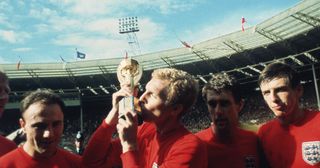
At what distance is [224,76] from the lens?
113 inches

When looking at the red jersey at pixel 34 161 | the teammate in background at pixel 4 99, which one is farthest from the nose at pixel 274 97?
the teammate in background at pixel 4 99

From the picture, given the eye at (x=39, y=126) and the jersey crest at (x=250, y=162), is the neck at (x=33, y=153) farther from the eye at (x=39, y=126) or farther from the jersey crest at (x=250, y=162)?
the jersey crest at (x=250, y=162)

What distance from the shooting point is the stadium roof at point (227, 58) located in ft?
63.0

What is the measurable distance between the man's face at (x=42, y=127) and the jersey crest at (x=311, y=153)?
163 cm

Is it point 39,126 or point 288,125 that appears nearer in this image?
point 39,126

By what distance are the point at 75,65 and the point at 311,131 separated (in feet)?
78.4

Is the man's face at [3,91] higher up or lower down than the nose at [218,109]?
higher up

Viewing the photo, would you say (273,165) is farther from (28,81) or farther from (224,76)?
(28,81)


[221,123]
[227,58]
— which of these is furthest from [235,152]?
[227,58]

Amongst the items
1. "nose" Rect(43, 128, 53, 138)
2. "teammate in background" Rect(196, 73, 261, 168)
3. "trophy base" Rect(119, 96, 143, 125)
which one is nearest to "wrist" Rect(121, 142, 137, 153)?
"trophy base" Rect(119, 96, 143, 125)

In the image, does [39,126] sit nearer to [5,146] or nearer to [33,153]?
[33,153]

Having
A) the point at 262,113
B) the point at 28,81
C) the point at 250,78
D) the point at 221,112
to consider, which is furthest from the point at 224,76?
the point at 28,81

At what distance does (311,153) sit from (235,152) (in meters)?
0.50

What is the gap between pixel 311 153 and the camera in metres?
2.45
